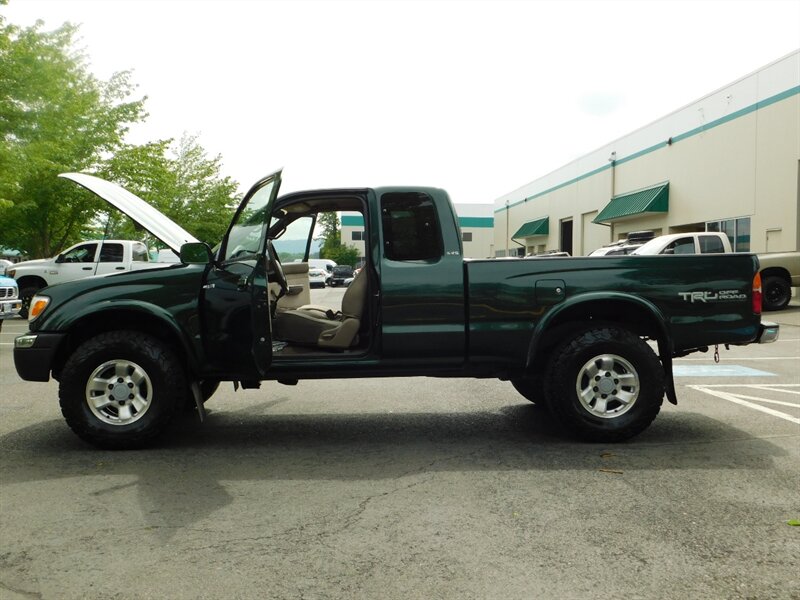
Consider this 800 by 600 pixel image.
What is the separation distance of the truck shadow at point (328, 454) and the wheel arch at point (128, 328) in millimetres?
686

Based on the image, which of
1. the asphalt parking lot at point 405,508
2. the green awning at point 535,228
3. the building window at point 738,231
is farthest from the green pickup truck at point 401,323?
the green awning at point 535,228

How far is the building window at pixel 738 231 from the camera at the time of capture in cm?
2491

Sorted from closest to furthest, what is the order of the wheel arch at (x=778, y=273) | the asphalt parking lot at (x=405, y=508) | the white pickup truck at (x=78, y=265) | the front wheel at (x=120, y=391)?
the asphalt parking lot at (x=405, y=508)
the front wheel at (x=120, y=391)
the wheel arch at (x=778, y=273)
the white pickup truck at (x=78, y=265)

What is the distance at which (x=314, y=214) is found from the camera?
674cm

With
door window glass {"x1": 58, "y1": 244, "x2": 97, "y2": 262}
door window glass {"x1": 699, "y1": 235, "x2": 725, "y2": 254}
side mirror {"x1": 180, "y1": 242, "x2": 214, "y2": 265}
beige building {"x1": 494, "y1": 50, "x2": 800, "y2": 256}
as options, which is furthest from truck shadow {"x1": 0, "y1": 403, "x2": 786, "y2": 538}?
beige building {"x1": 494, "y1": 50, "x2": 800, "y2": 256}

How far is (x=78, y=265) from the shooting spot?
19484 millimetres

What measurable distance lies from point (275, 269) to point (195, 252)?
3.09 feet

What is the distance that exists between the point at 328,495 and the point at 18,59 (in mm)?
21080

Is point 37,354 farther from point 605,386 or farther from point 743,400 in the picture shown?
point 743,400

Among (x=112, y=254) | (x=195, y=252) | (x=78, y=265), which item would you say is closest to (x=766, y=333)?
(x=195, y=252)

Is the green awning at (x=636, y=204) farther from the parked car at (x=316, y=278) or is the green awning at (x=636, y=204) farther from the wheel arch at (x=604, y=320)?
the wheel arch at (x=604, y=320)

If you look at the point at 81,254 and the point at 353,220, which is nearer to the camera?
the point at 353,220

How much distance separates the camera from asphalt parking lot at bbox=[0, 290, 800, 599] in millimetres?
3301

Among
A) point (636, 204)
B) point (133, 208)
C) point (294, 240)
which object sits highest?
point (636, 204)
